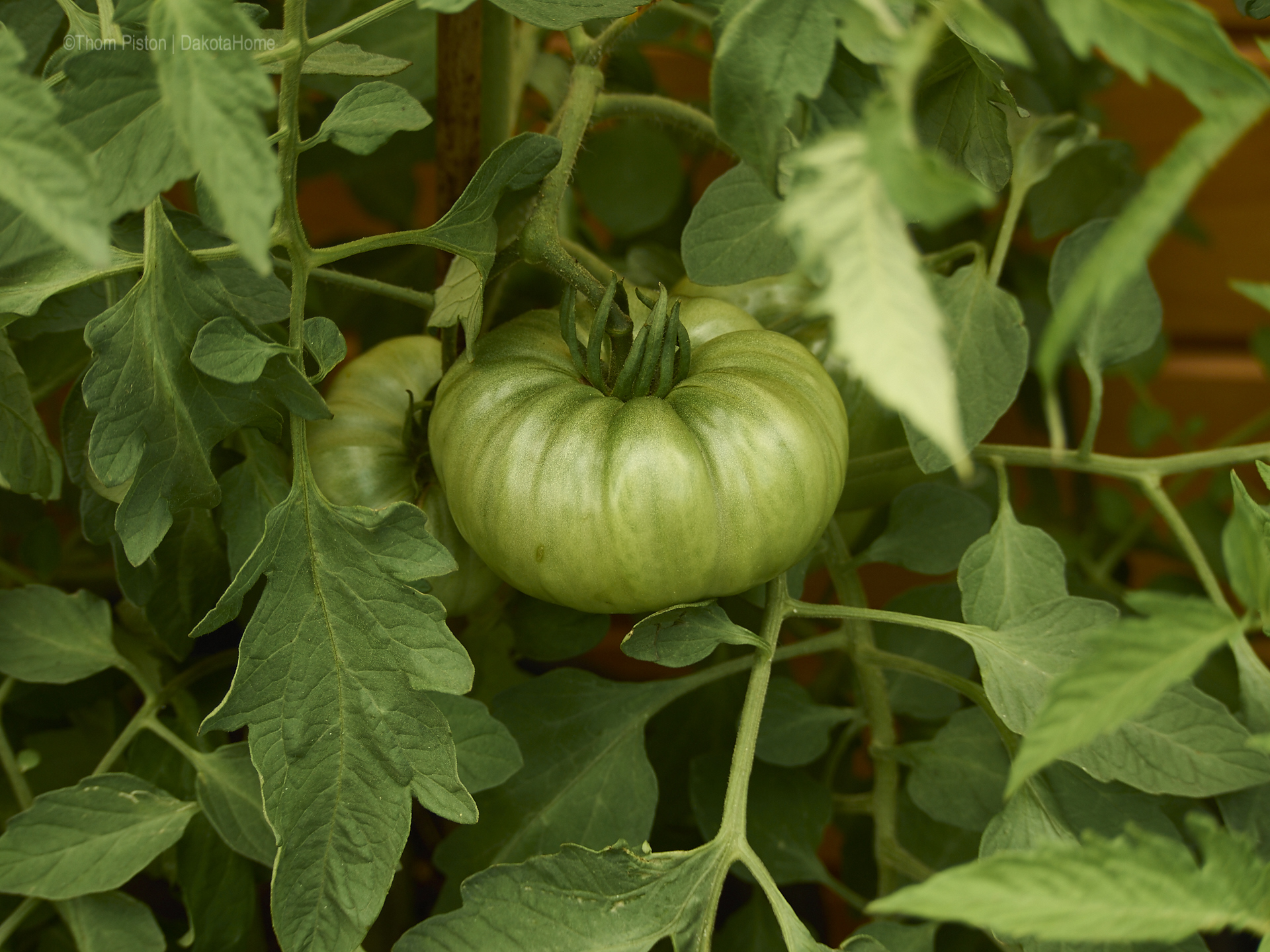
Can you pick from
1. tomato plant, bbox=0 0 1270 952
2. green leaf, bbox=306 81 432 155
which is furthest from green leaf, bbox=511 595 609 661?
green leaf, bbox=306 81 432 155

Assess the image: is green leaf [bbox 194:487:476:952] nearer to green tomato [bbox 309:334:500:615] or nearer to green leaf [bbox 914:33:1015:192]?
green tomato [bbox 309:334:500:615]

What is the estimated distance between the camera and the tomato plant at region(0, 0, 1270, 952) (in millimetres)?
213

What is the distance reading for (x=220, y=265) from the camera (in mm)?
391

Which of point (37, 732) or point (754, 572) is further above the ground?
point (754, 572)

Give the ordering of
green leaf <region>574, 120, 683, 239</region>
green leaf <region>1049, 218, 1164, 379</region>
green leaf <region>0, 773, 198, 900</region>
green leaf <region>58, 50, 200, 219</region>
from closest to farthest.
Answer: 1. green leaf <region>58, 50, 200, 219</region>
2. green leaf <region>0, 773, 198, 900</region>
3. green leaf <region>1049, 218, 1164, 379</region>
4. green leaf <region>574, 120, 683, 239</region>

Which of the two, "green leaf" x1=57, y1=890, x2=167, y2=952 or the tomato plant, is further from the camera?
"green leaf" x1=57, y1=890, x2=167, y2=952

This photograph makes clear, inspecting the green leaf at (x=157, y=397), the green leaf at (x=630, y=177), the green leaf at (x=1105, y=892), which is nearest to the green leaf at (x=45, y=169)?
the green leaf at (x=157, y=397)

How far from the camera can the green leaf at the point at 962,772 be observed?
0.46m

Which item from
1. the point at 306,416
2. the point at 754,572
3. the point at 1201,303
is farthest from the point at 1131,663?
the point at 1201,303

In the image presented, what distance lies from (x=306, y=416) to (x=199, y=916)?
24cm

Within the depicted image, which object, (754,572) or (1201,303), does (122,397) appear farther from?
(1201,303)

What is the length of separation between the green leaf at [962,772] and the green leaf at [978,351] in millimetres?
163

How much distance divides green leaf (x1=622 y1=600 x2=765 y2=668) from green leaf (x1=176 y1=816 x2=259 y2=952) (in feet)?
0.72

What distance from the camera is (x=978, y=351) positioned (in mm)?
417
